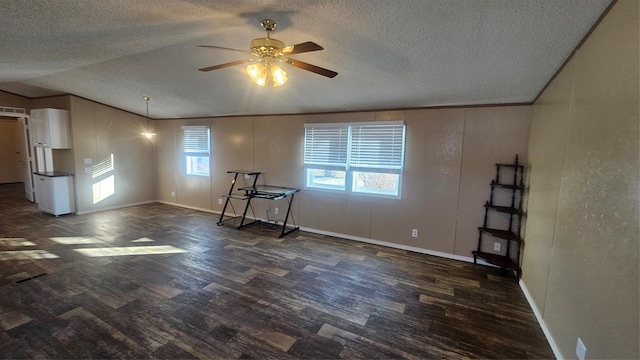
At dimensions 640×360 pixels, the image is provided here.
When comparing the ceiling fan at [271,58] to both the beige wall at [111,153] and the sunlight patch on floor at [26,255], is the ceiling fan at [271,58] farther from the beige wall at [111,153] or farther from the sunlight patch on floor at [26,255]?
the beige wall at [111,153]

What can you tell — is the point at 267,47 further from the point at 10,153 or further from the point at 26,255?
the point at 10,153

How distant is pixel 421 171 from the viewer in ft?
13.3

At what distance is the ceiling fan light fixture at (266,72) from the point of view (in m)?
2.24

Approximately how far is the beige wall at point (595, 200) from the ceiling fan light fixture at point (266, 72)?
2155 mm

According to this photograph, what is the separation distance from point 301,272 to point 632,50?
3252mm

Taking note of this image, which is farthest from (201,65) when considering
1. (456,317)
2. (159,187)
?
(159,187)

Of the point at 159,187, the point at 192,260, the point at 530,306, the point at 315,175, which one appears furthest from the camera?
the point at 159,187

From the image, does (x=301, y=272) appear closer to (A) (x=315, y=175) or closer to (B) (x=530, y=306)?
(A) (x=315, y=175)

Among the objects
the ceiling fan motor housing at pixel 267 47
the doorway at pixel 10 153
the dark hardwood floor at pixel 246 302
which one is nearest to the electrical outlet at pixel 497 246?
the dark hardwood floor at pixel 246 302

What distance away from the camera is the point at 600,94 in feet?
5.55

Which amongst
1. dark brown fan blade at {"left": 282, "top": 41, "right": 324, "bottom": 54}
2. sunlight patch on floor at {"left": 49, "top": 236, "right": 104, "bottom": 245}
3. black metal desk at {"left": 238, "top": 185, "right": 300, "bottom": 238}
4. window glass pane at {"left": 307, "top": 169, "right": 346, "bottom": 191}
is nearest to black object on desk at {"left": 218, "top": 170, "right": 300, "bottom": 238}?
black metal desk at {"left": 238, "top": 185, "right": 300, "bottom": 238}

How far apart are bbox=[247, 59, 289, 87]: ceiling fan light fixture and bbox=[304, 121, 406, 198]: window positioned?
2320 millimetres

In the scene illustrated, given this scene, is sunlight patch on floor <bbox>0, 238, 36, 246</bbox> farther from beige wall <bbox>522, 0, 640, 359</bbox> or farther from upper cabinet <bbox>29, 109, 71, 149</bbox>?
beige wall <bbox>522, 0, 640, 359</bbox>

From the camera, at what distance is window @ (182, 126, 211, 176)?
6.22 metres
